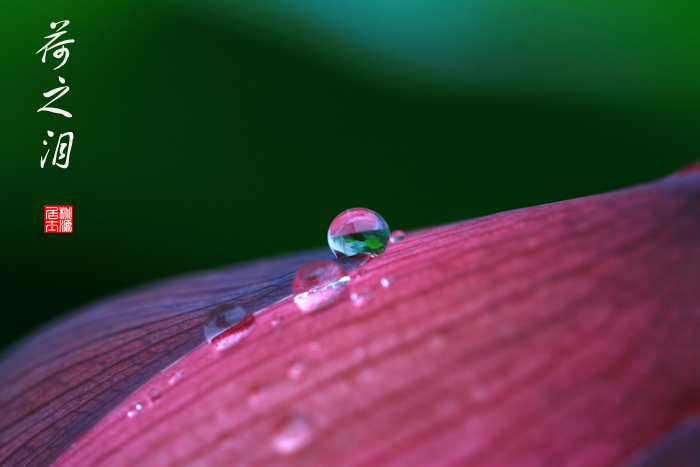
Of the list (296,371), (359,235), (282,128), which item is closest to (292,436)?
(296,371)

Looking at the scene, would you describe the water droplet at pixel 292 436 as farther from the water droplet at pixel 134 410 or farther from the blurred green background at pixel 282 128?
the blurred green background at pixel 282 128

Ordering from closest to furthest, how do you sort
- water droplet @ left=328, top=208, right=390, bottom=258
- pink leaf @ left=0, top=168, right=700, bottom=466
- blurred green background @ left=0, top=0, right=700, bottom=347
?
pink leaf @ left=0, top=168, right=700, bottom=466
water droplet @ left=328, top=208, right=390, bottom=258
blurred green background @ left=0, top=0, right=700, bottom=347

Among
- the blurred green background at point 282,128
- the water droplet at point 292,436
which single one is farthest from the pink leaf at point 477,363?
the blurred green background at point 282,128

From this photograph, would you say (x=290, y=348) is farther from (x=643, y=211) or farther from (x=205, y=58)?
(x=205, y=58)

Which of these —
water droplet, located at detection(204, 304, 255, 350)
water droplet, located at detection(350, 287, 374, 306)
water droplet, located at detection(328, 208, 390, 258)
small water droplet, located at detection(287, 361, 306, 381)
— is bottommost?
small water droplet, located at detection(287, 361, 306, 381)

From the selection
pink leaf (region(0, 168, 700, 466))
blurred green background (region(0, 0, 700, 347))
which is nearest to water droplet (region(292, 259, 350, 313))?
pink leaf (region(0, 168, 700, 466))

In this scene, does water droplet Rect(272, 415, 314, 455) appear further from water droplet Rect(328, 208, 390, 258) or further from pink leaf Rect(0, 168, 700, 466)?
water droplet Rect(328, 208, 390, 258)

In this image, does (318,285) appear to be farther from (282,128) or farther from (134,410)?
(282,128)
